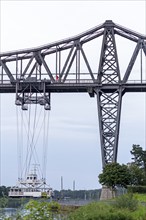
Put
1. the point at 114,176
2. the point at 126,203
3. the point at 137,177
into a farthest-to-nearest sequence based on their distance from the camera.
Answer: the point at 137,177 → the point at 114,176 → the point at 126,203

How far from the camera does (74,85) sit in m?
79.3

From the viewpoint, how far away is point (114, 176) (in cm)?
8206

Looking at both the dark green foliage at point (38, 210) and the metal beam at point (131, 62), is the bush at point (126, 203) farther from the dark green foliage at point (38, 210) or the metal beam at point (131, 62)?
the metal beam at point (131, 62)

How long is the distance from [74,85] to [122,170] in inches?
561

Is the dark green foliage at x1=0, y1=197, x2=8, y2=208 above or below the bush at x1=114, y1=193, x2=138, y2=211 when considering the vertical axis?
above

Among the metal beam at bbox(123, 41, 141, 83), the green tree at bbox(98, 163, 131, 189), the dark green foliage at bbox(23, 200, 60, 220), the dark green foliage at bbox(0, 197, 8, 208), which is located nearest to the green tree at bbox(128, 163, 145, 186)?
the green tree at bbox(98, 163, 131, 189)

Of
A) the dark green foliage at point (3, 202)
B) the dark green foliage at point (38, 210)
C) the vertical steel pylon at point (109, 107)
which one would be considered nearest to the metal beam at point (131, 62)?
the vertical steel pylon at point (109, 107)

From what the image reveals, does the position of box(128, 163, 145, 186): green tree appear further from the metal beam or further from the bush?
the bush

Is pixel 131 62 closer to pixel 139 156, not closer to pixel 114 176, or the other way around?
pixel 114 176

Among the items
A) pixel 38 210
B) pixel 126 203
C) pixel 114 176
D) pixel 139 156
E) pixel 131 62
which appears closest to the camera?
pixel 38 210

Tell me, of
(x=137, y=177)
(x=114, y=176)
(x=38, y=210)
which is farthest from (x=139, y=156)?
(x=38, y=210)

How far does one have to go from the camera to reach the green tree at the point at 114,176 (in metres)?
79.9

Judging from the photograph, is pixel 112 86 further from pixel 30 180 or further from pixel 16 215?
pixel 16 215

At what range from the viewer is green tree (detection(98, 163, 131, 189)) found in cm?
7994
